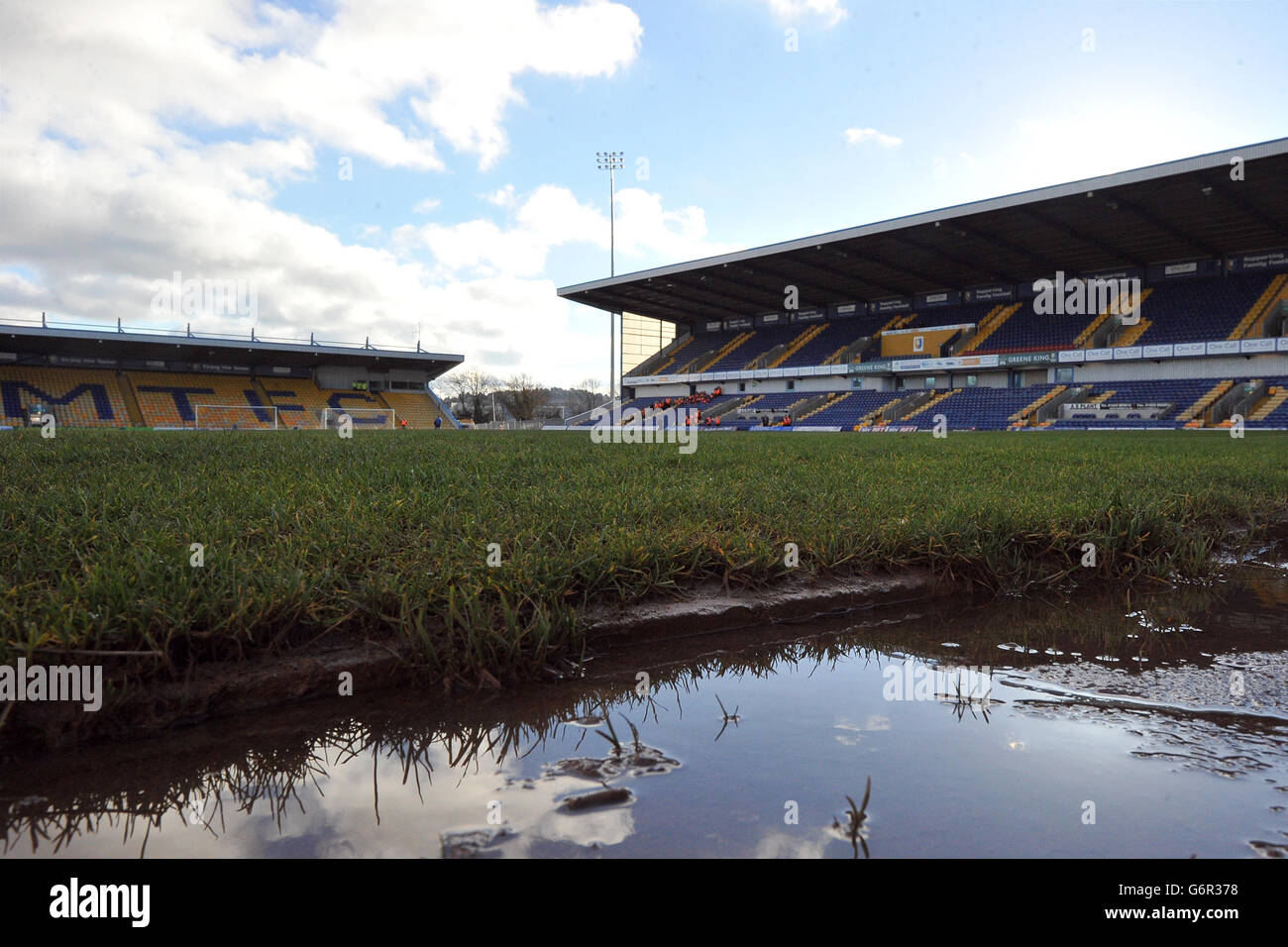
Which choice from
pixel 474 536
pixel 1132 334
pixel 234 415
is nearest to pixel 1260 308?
pixel 1132 334

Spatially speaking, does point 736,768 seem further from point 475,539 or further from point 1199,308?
point 1199,308

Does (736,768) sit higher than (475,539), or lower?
lower

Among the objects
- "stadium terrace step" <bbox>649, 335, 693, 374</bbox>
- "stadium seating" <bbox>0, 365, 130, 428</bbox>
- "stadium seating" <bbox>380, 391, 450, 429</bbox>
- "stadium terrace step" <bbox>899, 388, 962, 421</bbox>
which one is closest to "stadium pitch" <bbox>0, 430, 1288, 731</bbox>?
"stadium terrace step" <bbox>899, 388, 962, 421</bbox>

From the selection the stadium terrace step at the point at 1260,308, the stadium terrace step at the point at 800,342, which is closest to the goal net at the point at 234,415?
the stadium terrace step at the point at 800,342

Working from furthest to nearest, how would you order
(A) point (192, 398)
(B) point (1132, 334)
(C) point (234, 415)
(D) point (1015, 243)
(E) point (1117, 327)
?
(A) point (192, 398) → (C) point (234, 415) → (E) point (1117, 327) → (B) point (1132, 334) → (D) point (1015, 243)

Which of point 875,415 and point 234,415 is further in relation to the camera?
point 234,415

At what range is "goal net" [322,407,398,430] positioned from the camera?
42528mm

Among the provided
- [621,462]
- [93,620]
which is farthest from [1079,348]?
[93,620]

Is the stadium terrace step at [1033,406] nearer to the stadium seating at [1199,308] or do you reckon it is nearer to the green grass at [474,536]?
the stadium seating at [1199,308]

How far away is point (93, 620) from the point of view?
1.93 metres

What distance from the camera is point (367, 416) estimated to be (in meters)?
44.6

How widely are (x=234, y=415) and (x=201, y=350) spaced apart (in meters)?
4.72

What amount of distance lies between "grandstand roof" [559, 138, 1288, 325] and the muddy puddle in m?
28.7
